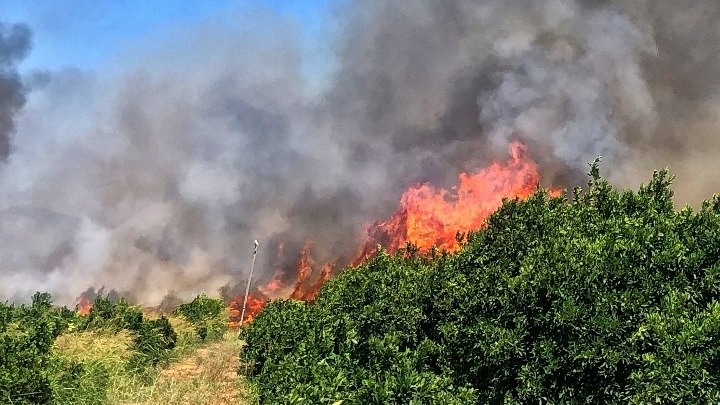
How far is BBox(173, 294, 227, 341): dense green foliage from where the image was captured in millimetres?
29228

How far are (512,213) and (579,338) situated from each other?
15.2ft

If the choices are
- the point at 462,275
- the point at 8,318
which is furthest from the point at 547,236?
the point at 8,318

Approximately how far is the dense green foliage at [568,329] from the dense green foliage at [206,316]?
20.0 meters

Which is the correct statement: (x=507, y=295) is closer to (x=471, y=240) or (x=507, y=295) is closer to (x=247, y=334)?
(x=471, y=240)

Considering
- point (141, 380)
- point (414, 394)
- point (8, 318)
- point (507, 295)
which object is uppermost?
point (8, 318)

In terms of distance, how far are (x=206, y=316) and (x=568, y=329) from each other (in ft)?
91.6

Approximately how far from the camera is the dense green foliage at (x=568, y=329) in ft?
21.2

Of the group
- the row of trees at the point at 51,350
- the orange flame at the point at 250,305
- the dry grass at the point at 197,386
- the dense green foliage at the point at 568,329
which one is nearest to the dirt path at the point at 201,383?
the dry grass at the point at 197,386

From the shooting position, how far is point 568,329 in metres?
7.39

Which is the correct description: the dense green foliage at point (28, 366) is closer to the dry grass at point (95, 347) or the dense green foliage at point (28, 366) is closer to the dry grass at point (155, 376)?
the dry grass at point (155, 376)

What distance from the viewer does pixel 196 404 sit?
42.5 ft

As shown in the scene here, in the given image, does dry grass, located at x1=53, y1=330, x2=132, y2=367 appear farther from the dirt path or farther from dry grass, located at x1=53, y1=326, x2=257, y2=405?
the dirt path

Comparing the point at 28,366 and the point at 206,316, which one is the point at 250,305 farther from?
the point at 28,366

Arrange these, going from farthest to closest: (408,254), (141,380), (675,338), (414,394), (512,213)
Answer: (408,254) < (141,380) < (512,213) < (414,394) < (675,338)
